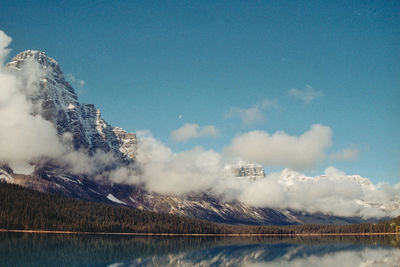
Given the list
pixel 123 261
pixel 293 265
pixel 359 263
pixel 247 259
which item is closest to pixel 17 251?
pixel 123 261

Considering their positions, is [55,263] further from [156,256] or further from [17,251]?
[156,256]

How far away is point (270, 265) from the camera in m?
114

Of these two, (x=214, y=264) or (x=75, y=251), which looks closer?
(x=214, y=264)

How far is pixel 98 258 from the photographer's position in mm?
114875

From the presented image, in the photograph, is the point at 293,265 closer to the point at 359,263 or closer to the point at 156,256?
the point at 359,263

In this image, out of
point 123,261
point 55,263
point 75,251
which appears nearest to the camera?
point 55,263

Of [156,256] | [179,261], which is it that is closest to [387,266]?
[179,261]

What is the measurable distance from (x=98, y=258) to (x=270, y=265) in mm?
50457

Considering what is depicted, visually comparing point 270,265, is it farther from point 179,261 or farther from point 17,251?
point 17,251

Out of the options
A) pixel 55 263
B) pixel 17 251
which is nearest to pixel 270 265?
pixel 55 263

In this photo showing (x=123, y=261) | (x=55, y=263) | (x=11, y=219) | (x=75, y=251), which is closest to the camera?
(x=55, y=263)

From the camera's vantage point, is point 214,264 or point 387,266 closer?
point 387,266

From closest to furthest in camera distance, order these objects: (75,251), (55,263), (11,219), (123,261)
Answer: (55,263) → (123,261) → (75,251) → (11,219)

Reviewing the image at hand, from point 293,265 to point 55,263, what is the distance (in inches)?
2571
